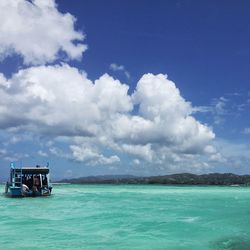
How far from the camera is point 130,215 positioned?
1275 inches

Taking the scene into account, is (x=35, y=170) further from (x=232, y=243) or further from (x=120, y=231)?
(x=232, y=243)

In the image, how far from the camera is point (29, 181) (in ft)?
165

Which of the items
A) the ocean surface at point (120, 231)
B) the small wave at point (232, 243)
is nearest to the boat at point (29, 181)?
the ocean surface at point (120, 231)

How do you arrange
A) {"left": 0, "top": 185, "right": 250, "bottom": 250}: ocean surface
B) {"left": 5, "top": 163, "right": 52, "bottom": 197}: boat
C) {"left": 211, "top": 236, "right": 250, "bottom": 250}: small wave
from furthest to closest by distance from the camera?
{"left": 5, "top": 163, "right": 52, "bottom": 197}: boat → {"left": 0, "top": 185, "right": 250, "bottom": 250}: ocean surface → {"left": 211, "top": 236, "right": 250, "bottom": 250}: small wave

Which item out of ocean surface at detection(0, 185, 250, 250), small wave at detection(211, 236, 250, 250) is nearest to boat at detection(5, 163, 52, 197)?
ocean surface at detection(0, 185, 250, 250)

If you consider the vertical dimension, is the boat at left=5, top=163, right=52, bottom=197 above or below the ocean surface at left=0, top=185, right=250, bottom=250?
above

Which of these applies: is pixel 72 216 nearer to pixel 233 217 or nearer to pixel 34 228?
pixel 34 228

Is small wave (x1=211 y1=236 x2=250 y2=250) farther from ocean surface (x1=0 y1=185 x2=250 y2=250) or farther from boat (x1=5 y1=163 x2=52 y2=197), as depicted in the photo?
boat (x1=5 y1=163 x2=52 y2=197)

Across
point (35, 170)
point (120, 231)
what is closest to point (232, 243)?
point (120, 231)

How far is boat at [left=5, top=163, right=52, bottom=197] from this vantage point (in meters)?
47.6

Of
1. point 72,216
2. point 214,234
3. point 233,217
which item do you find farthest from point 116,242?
point 233,217

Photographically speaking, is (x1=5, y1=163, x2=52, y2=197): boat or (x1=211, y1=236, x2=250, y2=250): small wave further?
(x1=5, y1=163, x2=52, y2=197): boat

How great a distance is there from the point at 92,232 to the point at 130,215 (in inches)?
377

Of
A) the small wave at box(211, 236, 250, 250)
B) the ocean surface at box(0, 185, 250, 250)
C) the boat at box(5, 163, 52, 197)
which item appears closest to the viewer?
the small wave at box(211, 236, 250, 250)
